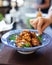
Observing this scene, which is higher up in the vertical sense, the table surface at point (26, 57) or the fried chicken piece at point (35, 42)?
the fried chicken piece at point (35, 42)

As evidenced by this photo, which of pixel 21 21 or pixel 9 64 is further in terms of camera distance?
pixel 21 21

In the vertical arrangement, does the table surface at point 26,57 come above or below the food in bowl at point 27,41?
below

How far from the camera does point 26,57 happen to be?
656mm

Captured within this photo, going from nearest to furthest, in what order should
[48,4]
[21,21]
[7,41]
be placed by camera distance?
[7,41], [21,21], [48,4]

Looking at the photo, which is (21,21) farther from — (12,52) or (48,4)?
(48,4)

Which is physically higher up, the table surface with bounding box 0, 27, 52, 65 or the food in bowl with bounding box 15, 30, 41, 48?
the food in bowl with bounding box 15, 30, 41, 48

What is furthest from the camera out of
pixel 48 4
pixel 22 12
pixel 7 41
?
pixel 48 4

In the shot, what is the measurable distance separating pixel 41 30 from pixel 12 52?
20 cm

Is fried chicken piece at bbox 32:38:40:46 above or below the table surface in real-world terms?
above

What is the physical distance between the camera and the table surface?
62cm

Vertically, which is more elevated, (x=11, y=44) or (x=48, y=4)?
(x=11, y=44)

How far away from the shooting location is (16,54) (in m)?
0.68

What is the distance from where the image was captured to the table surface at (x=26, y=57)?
0.62m

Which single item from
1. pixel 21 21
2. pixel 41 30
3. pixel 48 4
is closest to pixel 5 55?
pixel 41 30
